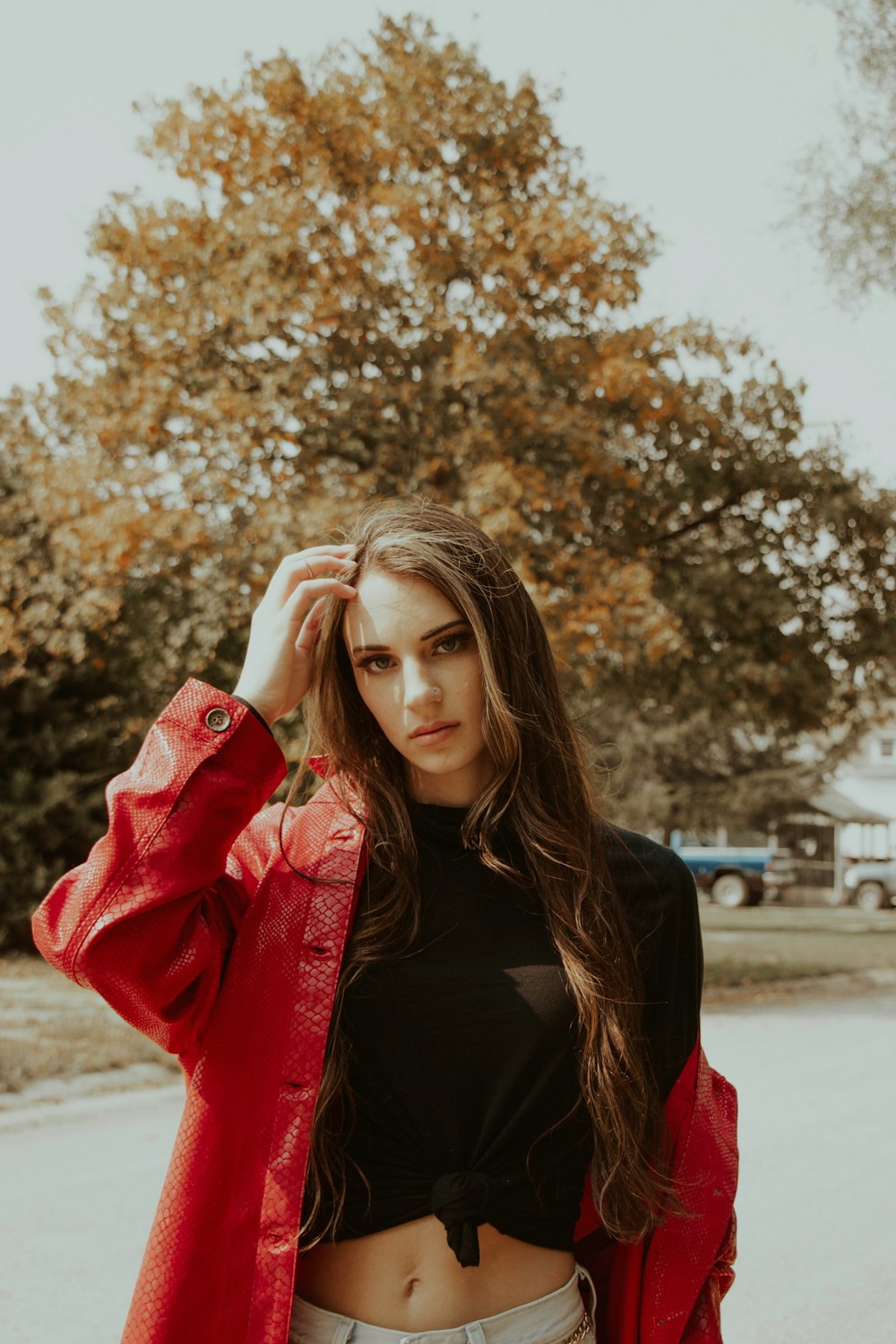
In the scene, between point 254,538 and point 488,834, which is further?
point 254,538

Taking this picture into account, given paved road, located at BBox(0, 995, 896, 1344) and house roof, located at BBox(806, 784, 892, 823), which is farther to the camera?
house roof, located at BBox(806, 784, 892, 823)

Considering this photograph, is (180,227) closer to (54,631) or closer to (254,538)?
(254,538)

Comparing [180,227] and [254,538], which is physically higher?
[180,227]

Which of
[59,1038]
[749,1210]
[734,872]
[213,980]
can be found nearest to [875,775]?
[734,872]

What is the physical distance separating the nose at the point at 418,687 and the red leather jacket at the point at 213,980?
242 mm

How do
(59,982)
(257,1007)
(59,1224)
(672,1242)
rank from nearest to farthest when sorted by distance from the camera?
(257,1007)
(672,1242)
(59,1224)
(59,982)

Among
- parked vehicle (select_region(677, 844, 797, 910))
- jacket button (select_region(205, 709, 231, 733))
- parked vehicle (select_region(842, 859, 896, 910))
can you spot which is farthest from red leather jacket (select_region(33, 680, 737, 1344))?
parked vehicle (select_region(842, 859, 896, 910))

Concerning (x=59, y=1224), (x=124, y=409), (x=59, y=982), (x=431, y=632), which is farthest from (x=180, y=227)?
(x=431, y=632)

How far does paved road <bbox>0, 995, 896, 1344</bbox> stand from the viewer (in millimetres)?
4816

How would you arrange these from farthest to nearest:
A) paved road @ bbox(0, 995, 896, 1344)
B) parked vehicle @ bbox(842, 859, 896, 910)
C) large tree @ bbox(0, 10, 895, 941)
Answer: parked vehicle @ bbox(842, 859, 896, 910)
large tree @ bbox(0, 10, 895, 941)
paved road @ bbox(0, 995, 896, 1344)

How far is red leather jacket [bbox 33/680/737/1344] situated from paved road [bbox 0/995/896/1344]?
3.19m

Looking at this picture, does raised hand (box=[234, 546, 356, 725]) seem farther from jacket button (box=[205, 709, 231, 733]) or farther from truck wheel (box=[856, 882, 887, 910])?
truck wheel (box=[856, 882, 887, 910])

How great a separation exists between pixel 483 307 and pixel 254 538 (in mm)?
2784

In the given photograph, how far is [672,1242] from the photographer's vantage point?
2.03 metres
